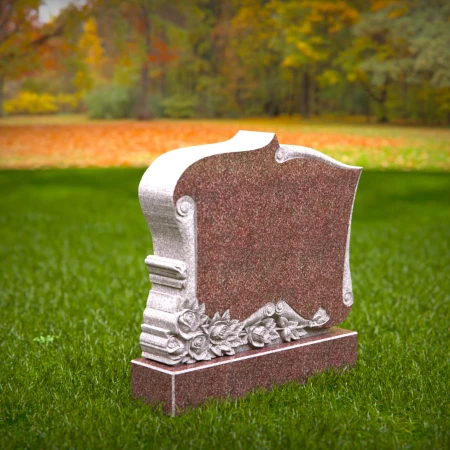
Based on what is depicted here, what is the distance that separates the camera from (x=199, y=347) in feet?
15.9

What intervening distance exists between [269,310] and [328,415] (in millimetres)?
878

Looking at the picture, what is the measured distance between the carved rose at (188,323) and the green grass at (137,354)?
0.47 metres

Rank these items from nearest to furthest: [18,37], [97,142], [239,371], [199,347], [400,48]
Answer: [199,347] → [239,371] → [400,48] → [18,37] → [97,142]

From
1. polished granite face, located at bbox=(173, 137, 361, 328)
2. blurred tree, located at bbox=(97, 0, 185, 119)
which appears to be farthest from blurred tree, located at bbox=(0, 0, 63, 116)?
polished granite face, located at bbox=(173, 137, 361, 328)

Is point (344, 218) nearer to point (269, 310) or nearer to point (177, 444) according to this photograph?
point (269, 310)

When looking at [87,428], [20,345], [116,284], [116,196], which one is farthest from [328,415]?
[116,196]

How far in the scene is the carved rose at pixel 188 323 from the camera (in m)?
4.74

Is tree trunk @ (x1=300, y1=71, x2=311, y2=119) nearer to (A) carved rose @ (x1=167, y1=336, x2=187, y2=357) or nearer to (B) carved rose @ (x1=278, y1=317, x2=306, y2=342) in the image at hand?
(B) carved rose @ (x1=278, y1=317, x2=306, y2=342)

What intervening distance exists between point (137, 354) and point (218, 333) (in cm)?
130

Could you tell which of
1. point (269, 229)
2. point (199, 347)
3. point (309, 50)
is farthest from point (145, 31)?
point (199, 347)

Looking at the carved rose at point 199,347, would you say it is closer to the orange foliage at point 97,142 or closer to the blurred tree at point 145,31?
the orange foliage at point 97,142

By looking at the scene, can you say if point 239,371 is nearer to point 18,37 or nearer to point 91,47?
point 18,37

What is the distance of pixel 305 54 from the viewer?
57.8 ft

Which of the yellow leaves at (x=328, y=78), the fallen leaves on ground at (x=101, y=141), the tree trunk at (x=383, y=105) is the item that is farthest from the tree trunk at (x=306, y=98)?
the tree trunk at (x=383, y=105)
